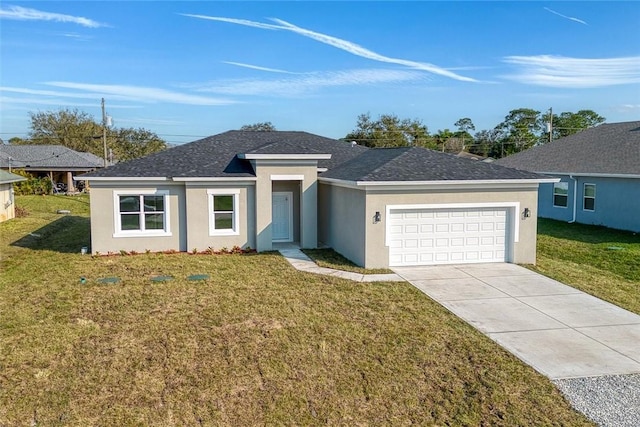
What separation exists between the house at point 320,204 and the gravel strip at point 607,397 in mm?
7402

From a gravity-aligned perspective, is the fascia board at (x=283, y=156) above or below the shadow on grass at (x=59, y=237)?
above

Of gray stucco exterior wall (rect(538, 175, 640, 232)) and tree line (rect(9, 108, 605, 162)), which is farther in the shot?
tree line (rect(9, 108, 605, 162))

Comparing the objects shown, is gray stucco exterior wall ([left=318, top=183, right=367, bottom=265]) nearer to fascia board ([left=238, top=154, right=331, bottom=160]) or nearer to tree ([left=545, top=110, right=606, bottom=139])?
fascia board ([left=238, top=154, right=331, bottom=160])

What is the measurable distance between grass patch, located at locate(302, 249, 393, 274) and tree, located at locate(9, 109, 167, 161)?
190ft

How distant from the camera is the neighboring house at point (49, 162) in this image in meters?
46.0

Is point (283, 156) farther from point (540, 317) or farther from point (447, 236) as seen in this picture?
point (540, 317)

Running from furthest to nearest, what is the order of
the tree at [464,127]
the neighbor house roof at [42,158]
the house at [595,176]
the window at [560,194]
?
1. the tree at [464,127]
2. the neighbor house roof at [42,158]
3. the window at [560,194]
4. the house at [595,176]

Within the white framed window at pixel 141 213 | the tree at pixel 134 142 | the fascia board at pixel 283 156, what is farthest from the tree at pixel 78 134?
the fascia board at pixel 283 156

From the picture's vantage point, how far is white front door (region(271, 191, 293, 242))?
723 inches

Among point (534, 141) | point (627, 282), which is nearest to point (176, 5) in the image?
point (627, 282)

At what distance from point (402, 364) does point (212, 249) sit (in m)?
10.6

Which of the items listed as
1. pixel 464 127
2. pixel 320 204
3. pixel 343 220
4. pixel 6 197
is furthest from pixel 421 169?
pixel 464 127

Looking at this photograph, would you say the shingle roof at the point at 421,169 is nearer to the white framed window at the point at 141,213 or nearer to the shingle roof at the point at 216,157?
the shingle roof at the point at 216,157

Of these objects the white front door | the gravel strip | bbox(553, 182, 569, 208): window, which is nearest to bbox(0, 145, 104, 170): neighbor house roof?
the white front door
